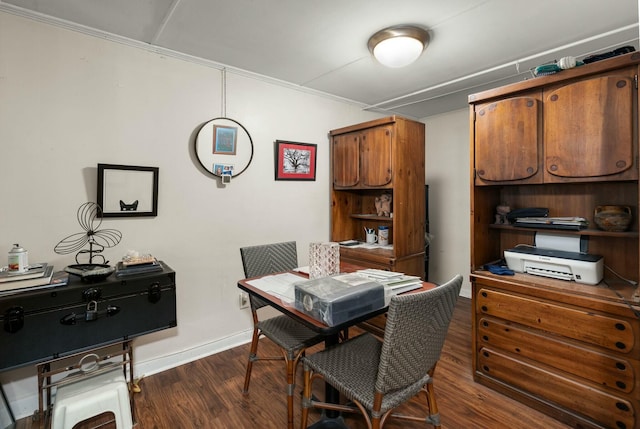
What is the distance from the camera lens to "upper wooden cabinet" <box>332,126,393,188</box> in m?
2.85

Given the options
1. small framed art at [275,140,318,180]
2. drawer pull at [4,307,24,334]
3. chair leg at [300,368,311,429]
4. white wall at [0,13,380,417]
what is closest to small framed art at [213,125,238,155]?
white wall at [0,13,380,417]

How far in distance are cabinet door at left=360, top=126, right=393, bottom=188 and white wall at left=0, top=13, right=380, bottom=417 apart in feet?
1.84

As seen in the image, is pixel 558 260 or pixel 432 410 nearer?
pixel 432 410

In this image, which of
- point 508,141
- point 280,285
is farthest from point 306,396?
point 508,141

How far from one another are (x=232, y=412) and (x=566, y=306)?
6.88 feet

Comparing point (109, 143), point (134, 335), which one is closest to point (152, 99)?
point (109, 143)

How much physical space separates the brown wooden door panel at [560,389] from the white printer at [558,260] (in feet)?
1.91

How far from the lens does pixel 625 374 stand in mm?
1605

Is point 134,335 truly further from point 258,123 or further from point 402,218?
point 402,218

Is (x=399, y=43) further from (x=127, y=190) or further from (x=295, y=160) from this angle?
(x=127, y=190)

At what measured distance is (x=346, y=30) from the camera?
2.05 meters

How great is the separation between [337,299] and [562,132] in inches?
67.3

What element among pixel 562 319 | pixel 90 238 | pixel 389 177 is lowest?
pixel 562 319

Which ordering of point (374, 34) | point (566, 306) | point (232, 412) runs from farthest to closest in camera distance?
point (374, 34) → point (232, 412) → point (566, 306)
